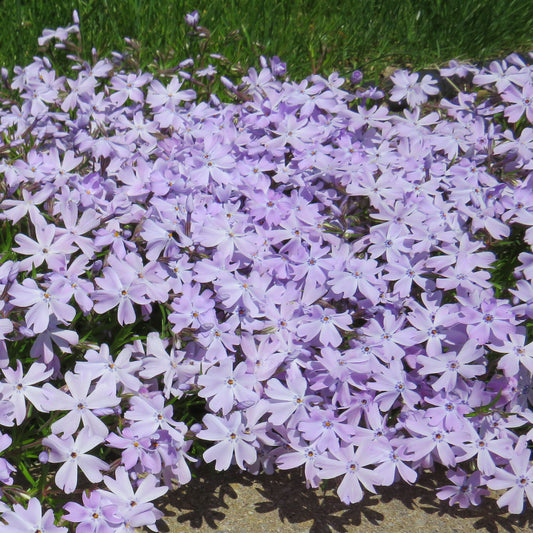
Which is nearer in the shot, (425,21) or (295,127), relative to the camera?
(295,127)

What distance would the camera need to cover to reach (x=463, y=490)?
2.44 metres

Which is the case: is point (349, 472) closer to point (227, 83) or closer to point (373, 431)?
point (373, 431)

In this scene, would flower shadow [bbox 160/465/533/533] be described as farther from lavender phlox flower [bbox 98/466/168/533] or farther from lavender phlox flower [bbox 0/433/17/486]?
lavender phlox flower [bbox 0/433/17/486]

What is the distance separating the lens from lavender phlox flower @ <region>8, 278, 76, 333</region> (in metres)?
2.24

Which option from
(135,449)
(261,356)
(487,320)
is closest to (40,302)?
(135,449)

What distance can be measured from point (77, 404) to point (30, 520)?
375 millimetres

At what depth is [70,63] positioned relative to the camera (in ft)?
13.6

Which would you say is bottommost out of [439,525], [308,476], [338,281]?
[439,525]

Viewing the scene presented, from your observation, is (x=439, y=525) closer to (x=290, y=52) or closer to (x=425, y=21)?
(x=290, y=52)

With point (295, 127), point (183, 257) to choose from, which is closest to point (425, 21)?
point (295, 127)

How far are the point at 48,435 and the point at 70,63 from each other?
103 inches

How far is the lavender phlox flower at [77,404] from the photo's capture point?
2.18 meters

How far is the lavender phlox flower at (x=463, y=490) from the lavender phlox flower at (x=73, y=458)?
1219 millimetres

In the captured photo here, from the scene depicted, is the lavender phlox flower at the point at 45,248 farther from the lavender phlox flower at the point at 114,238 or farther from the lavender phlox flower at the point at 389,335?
the lavender phlox flower at the point at 389,335
